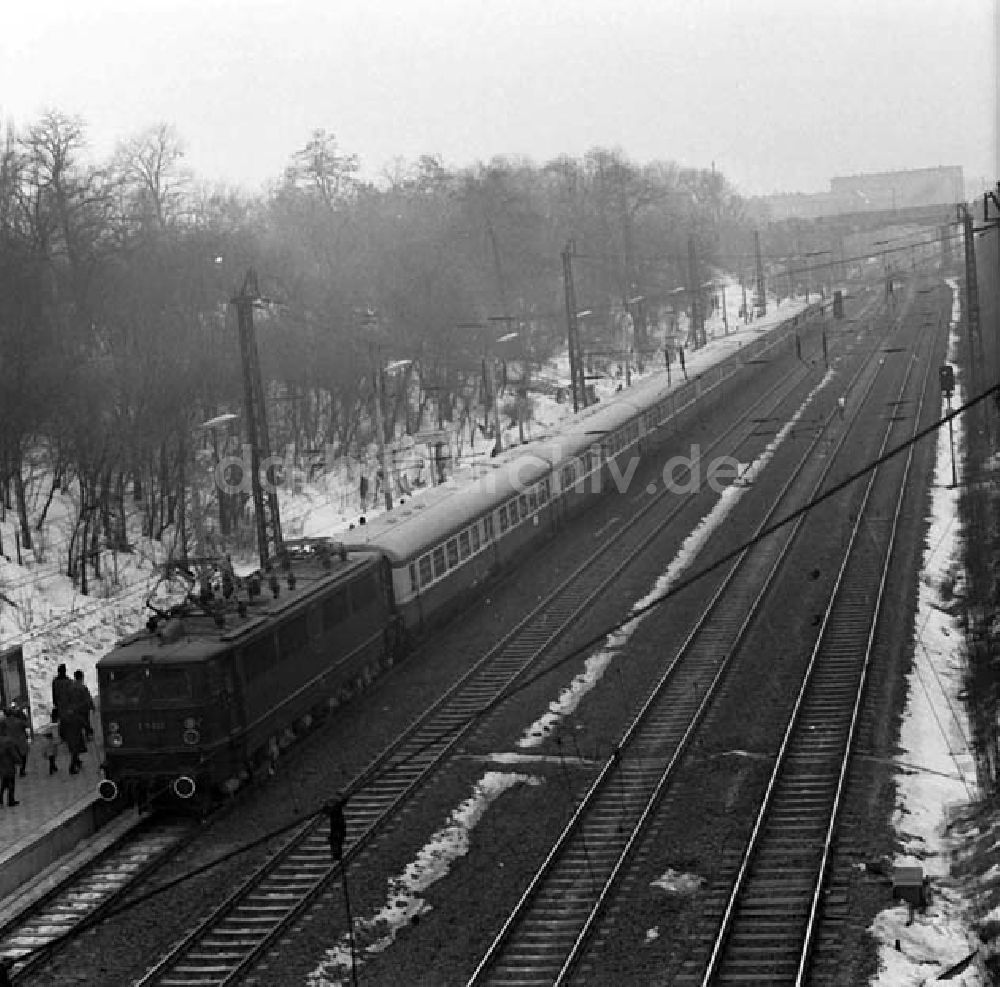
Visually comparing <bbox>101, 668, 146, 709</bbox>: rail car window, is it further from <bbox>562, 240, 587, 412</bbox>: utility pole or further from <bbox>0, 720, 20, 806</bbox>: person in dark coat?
<bbox>562, 240, 587, 412</bbox>: utility pole

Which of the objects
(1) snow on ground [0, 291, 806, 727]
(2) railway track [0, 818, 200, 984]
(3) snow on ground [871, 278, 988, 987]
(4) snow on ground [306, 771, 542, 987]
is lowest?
(3) snow on ground [871, 278, 988, 987]

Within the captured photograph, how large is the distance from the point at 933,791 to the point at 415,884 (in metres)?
6.69

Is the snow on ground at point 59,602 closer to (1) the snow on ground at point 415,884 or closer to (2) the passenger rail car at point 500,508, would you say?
(2) the passenger rail car at point 500,508

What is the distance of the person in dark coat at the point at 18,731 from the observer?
65.9 ft

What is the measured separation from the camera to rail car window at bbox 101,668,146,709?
1941 centimetres

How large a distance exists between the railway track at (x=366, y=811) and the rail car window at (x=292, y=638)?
193 cm

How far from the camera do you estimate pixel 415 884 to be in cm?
1675

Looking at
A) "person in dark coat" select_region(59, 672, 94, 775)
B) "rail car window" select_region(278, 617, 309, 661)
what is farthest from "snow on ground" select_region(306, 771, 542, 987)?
"person in dark coat" select_region(59, 672, 94, 775)

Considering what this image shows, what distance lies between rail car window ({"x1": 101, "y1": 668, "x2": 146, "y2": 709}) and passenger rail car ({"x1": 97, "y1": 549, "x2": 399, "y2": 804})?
0.04 feet

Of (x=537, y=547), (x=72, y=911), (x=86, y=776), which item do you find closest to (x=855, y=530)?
(x=537, y=547)

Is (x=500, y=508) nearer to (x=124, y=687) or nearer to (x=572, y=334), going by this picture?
(x=124, y=687)

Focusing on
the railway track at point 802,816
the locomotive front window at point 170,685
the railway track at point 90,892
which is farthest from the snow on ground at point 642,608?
the railway track at point 90,892

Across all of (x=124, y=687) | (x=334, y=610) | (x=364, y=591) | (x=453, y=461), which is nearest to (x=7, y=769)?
(x=124, y=687)

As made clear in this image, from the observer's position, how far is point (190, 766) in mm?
19188
